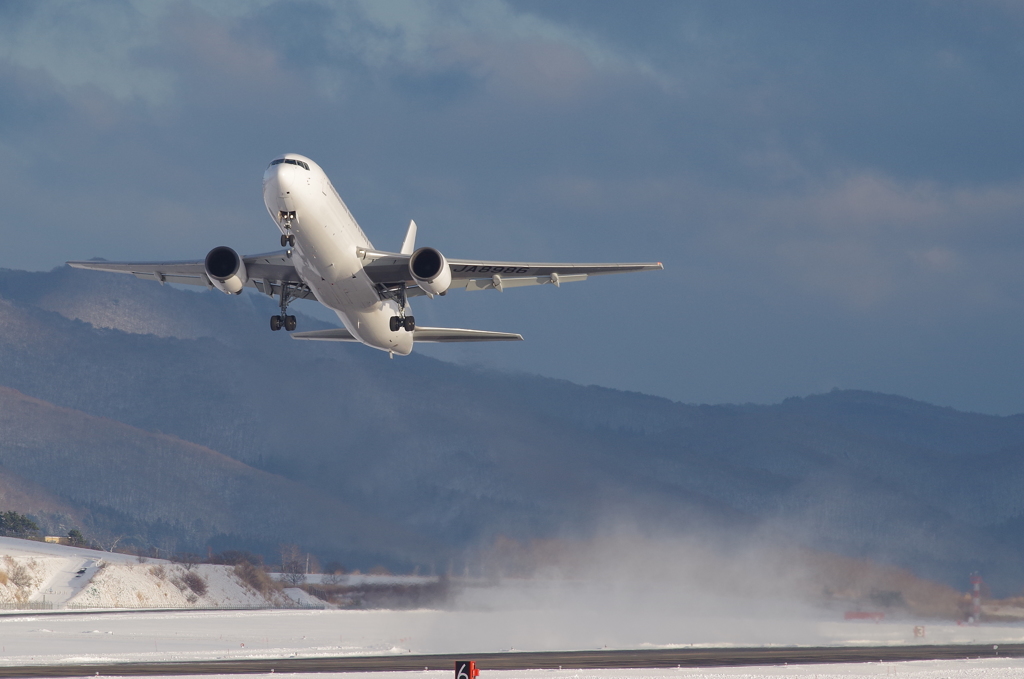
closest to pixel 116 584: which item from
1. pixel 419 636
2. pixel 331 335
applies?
pixel 419 636

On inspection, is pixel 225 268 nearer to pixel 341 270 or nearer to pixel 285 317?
pixel 285 317

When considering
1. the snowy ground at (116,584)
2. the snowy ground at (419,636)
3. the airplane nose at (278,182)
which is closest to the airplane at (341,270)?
the airplane nose at (278,182)

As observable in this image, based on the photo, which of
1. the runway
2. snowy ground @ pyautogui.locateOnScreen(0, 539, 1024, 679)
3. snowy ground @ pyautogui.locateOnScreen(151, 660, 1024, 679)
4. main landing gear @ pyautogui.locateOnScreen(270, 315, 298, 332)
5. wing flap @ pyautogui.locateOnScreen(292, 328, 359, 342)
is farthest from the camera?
wing flap @ pyautogui.locateOnScreen(292, 328, 359, 342)

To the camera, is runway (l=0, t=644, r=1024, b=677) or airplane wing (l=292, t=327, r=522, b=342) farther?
airplane wing (l=292, t=327, r=522, b=342)

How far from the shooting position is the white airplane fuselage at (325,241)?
3596 centimetres

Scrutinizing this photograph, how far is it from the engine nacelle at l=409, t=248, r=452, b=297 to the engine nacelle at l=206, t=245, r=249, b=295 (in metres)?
6.61

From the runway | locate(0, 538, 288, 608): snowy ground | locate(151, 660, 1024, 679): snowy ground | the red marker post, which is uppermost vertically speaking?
locate(0, 538, 288, 608): snowy ground

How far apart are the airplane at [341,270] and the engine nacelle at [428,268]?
0.12ft

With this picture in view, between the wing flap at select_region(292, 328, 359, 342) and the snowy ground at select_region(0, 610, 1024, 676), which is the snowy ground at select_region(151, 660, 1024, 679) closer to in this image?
the snowy ground at select_region(0, 610, 1024, 676)

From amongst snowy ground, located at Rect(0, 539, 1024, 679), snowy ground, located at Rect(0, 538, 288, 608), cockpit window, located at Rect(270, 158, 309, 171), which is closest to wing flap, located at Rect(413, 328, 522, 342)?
cockpit window, located at Rect(270, 158, 309, 171)

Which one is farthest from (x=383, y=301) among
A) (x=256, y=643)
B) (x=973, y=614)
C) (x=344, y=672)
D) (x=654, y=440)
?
(x=654, y=440)

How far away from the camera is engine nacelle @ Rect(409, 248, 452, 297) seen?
4044cm

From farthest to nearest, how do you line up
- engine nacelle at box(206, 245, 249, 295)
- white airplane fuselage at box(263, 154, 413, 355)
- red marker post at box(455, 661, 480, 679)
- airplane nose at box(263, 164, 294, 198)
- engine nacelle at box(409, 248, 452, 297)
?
1. engine nacelle at box(206, 245, 249, 295)
2. engine nacelle at box(409, 248, 452, 297)
3. white airplane fuselage at box(263, 154, 413, 355)
4. airplane nose at box(263, 164, 294, 198)
5. red marker post at box(455, 661, 480, 679)

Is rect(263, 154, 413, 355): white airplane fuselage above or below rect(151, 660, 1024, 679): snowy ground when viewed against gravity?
above
